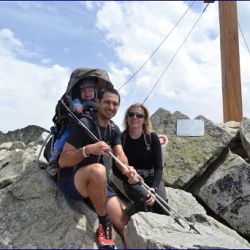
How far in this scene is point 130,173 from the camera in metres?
5.12

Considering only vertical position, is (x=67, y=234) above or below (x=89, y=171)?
below

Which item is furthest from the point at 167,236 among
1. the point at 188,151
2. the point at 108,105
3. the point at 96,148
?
the point at 188,151

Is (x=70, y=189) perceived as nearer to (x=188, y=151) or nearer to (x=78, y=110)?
(x=78, y=110)

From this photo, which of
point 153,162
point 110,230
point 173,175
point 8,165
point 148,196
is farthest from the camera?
point 173,175

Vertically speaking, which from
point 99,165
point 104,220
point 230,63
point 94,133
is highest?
point 230,63

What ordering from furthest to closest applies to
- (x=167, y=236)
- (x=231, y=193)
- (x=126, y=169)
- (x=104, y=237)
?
(x=231, y=193)
(x=126, y=169)
(x=104, y=237)
(x=167, y=236)

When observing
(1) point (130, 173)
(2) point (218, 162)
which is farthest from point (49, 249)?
(2) point (218, 162)

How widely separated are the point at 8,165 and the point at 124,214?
84.8 inches

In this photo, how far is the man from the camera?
15.7 ft

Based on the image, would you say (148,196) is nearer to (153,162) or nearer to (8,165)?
(153,162)

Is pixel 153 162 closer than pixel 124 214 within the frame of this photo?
No

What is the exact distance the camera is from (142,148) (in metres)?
5.76

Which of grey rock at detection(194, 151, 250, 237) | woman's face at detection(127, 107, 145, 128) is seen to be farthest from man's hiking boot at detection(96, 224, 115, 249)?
grey rock at detection(194, 151, 250, 237)

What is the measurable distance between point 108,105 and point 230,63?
16.8 feet
